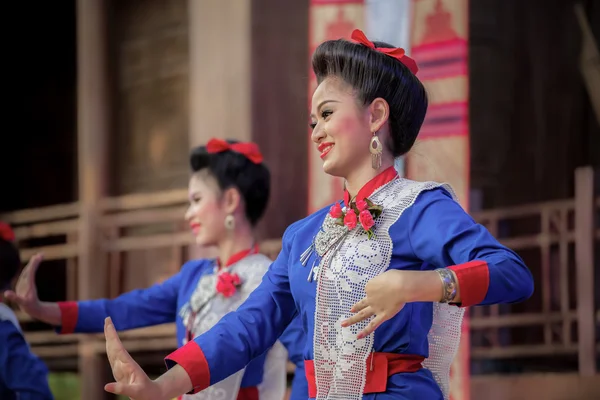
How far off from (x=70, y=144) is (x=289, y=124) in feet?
6.09

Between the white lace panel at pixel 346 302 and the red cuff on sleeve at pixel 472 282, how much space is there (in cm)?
23

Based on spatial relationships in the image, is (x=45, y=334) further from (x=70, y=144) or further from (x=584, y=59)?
(x=584, y=59)

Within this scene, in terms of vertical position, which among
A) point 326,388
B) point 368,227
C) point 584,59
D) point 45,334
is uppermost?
point 584,59

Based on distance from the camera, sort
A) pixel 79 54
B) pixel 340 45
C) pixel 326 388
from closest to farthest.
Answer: pixel 326 388
pixel 340 45
pixel 79 54

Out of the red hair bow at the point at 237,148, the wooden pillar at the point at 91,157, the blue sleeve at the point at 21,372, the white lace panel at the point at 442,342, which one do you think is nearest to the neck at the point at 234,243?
the red hair bow at the point at 237,148

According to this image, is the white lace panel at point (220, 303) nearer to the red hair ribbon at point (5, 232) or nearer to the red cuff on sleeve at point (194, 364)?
the red hair ribbon at point (5, 232)

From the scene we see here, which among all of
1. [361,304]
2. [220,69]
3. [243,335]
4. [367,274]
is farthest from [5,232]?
[361,304]

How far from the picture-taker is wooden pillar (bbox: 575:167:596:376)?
10.3 ft

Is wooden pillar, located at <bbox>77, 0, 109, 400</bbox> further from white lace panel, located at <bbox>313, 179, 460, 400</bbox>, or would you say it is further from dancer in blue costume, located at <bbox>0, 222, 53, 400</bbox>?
white lace panel, located at <bbox>313, 179, 460, 400</bbox>

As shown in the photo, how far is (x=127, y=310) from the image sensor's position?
2.99 metres

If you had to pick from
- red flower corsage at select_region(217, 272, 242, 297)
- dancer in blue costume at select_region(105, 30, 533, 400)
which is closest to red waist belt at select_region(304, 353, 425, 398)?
dancer in blue costume at select_region(105, 30, 533, 400)

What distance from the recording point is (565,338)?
322cm

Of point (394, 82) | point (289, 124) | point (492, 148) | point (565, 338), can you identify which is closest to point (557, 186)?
point (492, 148)

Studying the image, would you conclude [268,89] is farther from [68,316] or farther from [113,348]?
[113,348]
